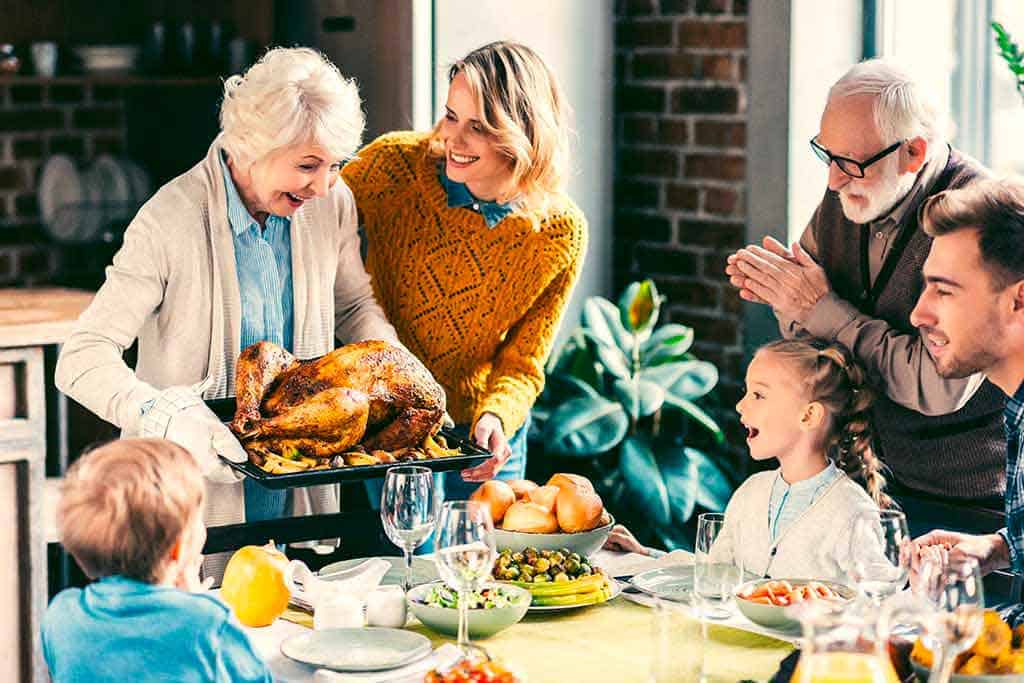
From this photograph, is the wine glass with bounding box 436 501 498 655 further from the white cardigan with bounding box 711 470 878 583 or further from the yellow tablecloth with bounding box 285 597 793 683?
the white cardigan with bounding box 711 470 878 583

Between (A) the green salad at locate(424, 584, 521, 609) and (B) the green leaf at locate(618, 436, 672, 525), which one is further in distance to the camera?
(B) the green leaf at locate(618, 436, 672, 525)

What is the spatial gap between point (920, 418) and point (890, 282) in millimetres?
251

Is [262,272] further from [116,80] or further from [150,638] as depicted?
[116,80]

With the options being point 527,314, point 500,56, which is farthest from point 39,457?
point 500,56

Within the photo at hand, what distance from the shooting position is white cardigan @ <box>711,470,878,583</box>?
2.28 meters

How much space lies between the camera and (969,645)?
163 cm

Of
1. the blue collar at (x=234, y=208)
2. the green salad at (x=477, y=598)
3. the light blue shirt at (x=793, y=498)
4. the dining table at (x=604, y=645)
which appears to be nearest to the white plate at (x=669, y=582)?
the dining table at (x=604, y=645)

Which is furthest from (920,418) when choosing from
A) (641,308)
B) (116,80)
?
(116,80)

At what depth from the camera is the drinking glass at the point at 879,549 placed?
182 cm

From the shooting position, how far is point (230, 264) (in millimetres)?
2559

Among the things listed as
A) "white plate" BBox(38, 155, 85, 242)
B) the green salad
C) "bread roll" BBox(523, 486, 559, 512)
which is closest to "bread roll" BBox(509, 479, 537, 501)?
"bread roll" BBox(523, 486, 559, 512)

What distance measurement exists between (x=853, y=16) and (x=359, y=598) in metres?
2.45

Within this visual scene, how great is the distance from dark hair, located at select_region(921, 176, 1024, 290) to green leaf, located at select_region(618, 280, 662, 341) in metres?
1.74

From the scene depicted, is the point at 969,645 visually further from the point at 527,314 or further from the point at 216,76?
the point at 216,76
